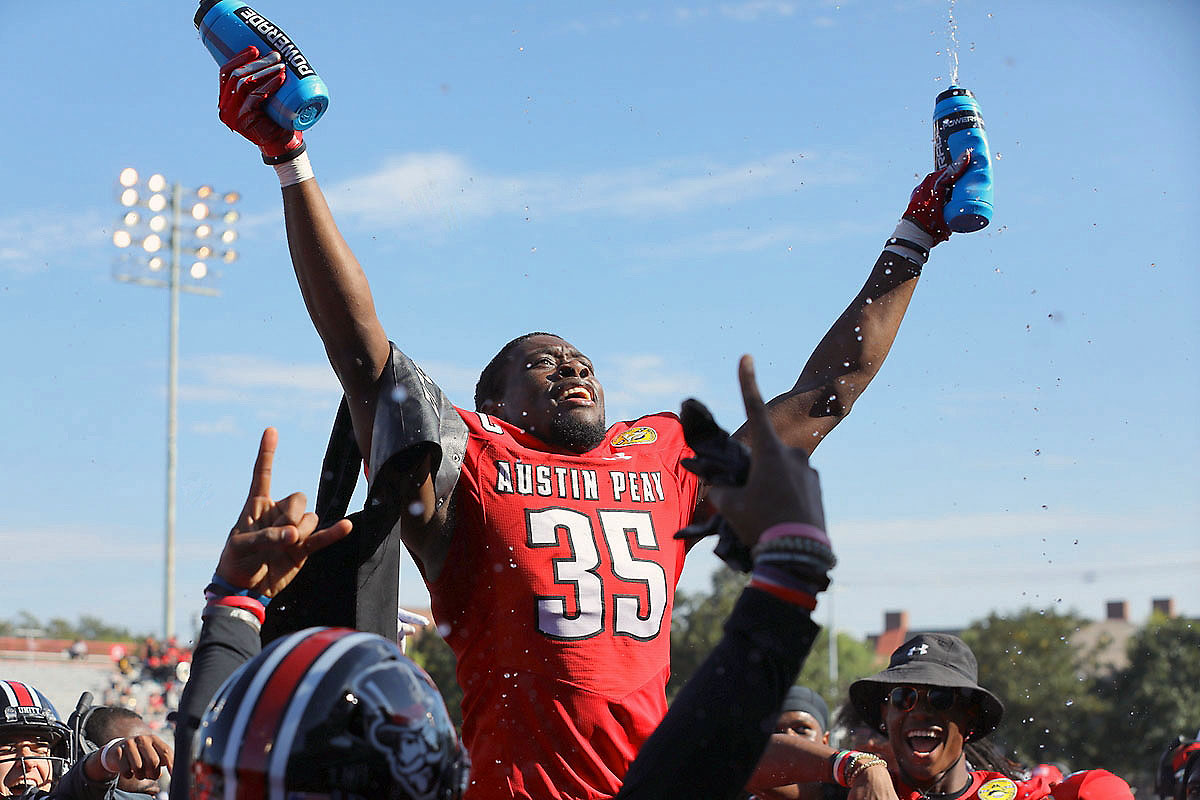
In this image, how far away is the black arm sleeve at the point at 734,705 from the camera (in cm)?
162

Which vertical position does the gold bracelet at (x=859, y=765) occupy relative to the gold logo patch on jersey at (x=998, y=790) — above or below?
above

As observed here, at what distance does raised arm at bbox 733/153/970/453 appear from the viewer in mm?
4297

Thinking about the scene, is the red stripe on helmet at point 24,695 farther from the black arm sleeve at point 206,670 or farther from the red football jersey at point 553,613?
the black arm sleeve at point 206,670

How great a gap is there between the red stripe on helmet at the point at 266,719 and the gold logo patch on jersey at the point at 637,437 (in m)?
2.22

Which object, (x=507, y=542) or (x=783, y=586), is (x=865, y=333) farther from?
(x=783, y=586)

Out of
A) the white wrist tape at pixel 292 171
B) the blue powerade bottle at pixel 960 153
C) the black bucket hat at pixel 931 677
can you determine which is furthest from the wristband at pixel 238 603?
the blue powerade bottle at pixel 960 153

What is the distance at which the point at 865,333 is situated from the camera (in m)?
4.51

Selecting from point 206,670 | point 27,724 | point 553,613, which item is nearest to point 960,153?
point 553,613

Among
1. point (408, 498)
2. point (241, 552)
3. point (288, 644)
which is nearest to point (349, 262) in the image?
point (408, 498)

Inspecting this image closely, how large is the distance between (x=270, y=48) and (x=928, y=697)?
3062 mm

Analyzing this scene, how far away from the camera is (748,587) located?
1.69 m

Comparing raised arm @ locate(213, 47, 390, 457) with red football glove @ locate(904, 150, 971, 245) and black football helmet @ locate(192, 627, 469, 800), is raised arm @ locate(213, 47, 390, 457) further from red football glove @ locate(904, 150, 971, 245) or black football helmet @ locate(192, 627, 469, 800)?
red football glove @ locate(904, 150, 971, 245)

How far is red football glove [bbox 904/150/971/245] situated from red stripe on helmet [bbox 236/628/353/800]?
10.9 feet

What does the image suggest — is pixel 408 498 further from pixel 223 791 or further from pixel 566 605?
pixel 223 791
